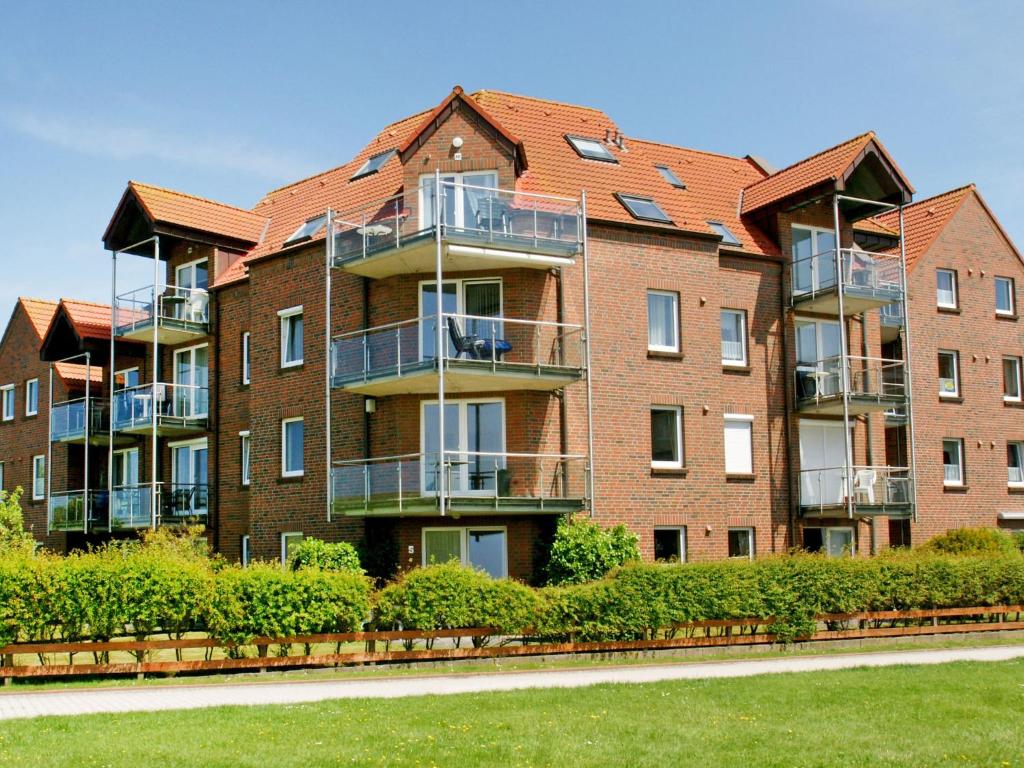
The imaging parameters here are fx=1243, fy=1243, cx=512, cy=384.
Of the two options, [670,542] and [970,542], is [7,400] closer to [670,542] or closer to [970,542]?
[670,542]

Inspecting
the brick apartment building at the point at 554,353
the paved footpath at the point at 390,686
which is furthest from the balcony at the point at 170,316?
the paved footpath at the point at 390,686

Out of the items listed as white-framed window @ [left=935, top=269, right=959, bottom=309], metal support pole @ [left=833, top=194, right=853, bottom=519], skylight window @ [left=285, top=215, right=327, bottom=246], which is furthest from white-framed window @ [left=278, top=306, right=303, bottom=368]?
white-framed window @ [left=935, top=269, right=959, bottom=309]

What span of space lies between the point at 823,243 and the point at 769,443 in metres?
Result: 5.40

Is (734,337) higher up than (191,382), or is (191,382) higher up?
(734,337)

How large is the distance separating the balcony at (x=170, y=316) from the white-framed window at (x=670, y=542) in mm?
12708

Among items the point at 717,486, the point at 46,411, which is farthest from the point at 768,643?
the point at 46,411

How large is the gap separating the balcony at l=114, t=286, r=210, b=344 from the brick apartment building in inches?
3.3

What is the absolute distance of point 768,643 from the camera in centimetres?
2047

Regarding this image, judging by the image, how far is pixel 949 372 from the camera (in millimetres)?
33031

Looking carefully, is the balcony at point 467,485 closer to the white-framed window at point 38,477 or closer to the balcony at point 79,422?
the balcony at point 79,422

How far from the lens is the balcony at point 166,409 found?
1213 inches

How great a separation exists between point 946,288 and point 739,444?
945cm

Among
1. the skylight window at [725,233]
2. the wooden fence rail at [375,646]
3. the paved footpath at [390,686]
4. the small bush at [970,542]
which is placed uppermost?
the skylight window at [725,233]

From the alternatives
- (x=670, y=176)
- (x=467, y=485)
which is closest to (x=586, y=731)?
(x=467, y=485)
